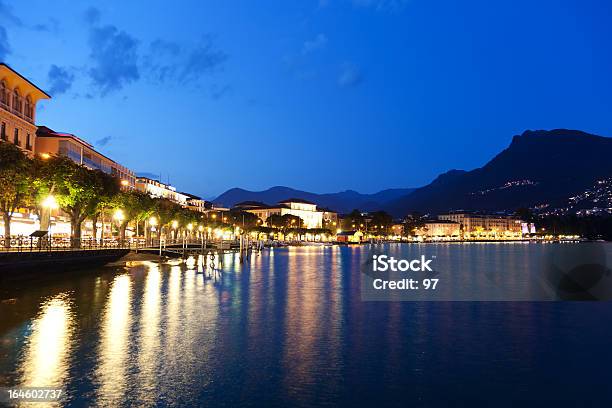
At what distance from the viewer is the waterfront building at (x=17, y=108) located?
2559 inches

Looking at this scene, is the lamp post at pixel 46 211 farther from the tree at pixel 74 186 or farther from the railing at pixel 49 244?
the railing at pixel 49 244

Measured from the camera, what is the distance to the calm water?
1605 cm

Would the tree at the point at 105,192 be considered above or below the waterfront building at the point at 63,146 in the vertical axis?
below

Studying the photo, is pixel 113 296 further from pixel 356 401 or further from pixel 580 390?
pixel 580 390

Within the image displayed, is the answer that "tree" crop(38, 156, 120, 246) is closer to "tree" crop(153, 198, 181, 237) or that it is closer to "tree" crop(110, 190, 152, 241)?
"tree" crop(110, 190, 152, 241)

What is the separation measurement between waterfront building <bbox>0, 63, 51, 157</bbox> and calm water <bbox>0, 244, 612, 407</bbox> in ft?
122

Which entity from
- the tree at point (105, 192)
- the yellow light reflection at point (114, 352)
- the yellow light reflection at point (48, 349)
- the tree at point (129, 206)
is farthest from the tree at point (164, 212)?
the yellow light reflection at point (48, 349)

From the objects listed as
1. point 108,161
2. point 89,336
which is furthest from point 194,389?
point 108,161

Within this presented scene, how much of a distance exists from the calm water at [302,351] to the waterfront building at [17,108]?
3710 cm

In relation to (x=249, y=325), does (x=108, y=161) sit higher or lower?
higher

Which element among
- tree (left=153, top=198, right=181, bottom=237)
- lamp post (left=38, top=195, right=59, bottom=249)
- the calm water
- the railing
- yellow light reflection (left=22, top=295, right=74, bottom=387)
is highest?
tree (left=153, top=198, right=181, bottom=237)

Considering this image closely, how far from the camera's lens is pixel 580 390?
16828mm

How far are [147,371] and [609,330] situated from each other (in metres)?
21.7

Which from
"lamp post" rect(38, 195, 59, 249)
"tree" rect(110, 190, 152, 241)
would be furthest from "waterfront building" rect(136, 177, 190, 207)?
"lamp post" rect(38, 195, 59, 249)
